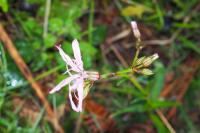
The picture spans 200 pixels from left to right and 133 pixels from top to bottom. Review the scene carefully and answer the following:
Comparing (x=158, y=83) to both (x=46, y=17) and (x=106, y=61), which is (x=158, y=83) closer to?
(x=106, y=61)

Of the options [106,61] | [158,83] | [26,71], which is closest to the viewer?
[26,71]

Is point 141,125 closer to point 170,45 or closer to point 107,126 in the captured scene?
point 107,126

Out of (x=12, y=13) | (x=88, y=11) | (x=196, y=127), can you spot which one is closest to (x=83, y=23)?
(x=88, y=11)

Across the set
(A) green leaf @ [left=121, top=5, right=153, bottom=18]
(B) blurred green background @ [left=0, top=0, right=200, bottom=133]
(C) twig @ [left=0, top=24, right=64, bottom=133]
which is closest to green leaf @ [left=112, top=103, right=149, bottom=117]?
(B) blurred green background @ [left=0, top=0, right=200, bottom=133]

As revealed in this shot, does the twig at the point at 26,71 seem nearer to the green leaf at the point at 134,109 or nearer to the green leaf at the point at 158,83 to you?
the green leaf at the point at 134,109

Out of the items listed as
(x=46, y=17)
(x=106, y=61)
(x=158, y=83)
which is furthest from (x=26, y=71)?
(x=158, y=83)

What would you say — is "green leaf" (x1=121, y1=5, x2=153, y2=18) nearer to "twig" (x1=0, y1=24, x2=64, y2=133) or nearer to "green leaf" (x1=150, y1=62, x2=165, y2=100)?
"green leaf" (x1=150, y1=62, x2=165, y2=100)
